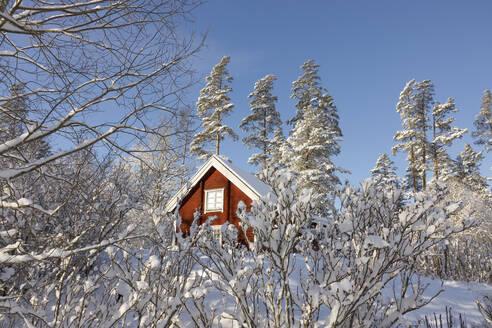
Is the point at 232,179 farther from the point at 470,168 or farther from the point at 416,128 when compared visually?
the point at 470,168

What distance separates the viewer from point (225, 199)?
50.5ft

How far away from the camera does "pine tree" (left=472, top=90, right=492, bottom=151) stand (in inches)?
987

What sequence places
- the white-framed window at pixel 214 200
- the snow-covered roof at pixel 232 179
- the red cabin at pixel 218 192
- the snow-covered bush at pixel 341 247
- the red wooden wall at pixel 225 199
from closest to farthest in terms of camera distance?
the snow-covered bush at pixel 341 247 < the snow-covered roof at pixel 232 179 < the red cabin at pixel 218 192 < the red wooden wall at pixel 225 199 < the white-framed window at pixel 214 200

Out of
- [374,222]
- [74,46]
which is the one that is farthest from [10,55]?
[374,222]

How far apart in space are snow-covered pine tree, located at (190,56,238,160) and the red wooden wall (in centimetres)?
886

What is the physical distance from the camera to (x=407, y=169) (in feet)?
94.0

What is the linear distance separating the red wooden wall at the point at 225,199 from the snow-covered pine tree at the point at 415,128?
19.6 metres

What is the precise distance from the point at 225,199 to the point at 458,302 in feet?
36.2

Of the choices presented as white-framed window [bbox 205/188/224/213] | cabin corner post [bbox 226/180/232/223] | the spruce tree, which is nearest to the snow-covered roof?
cabin corner post [bbox 226/180/232/223]

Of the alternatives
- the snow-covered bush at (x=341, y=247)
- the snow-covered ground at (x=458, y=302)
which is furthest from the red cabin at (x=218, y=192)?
the snow-covered bush at (x=341, y=247)

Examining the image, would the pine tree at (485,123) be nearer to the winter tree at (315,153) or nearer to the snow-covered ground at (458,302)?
the winter tree at (315,153)

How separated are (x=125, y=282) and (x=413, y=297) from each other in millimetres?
2898

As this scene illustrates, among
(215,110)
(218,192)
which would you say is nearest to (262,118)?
(215,110)

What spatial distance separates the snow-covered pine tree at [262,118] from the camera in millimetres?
25922
